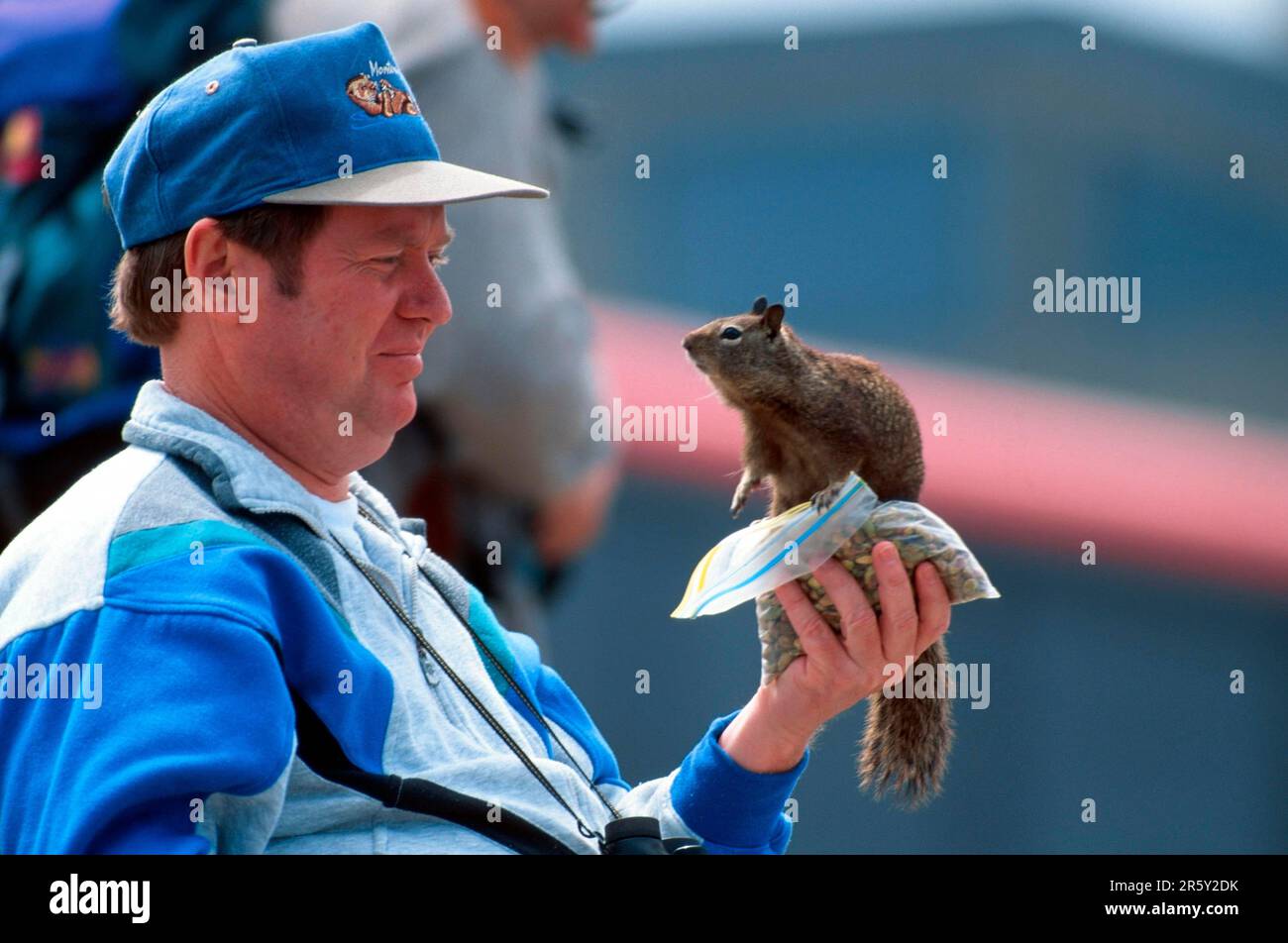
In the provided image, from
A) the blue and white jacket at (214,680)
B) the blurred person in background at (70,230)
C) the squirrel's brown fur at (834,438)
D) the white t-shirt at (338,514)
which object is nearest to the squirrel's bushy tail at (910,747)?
the squirrel's brown fur at (834,438)

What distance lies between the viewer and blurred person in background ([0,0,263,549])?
96.3 inches

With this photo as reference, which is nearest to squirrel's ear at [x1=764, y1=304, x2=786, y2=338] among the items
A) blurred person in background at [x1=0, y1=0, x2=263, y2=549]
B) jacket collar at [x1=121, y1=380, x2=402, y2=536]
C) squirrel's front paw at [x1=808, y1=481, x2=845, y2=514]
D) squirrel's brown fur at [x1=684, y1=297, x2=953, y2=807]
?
squirrel's brown fur at [x1=684, y1=297, x2=953, y2=807]

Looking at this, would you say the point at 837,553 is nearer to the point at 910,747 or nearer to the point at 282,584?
the point at 910,747

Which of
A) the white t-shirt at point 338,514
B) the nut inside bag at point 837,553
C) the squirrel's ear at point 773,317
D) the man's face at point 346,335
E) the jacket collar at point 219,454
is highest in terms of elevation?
the squirrel's ear at point 773,317

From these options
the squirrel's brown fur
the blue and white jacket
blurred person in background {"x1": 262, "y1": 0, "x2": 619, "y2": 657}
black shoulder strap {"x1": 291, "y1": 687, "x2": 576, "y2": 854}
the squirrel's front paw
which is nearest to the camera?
the blue and white jacket

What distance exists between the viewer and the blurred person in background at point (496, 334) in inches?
106

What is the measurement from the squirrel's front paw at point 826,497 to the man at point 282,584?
7 centimetres

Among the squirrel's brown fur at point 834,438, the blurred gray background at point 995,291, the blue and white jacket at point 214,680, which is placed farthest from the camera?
the blurred gray background at point 995,291

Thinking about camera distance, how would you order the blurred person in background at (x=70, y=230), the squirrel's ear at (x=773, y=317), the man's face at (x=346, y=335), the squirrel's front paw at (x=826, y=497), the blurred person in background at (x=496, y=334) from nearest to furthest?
the man's face at (x=346, y=335)
the squirrel's front paw at (x=826, y=497)
the squirrel's ear at (x=773, y=317)
the blurred person in background at (x=70, y=230)
the blurred person in background at (x=496, y=334)

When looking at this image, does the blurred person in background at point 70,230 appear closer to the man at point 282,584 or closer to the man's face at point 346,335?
the man at point 282,584

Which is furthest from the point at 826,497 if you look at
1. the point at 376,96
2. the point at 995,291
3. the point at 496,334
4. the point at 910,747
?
the point at 995,291

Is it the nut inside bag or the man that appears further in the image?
the nut inside bag

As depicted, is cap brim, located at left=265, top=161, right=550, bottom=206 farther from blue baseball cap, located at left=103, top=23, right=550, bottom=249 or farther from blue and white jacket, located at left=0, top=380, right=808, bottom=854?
blue and white jacket, located at left=0, top=380, right=808, bottom=854

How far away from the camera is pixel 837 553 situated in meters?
1.67
